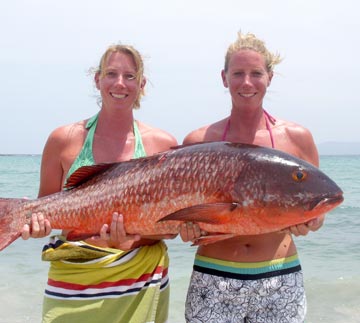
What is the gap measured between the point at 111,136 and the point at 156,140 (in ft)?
1.14

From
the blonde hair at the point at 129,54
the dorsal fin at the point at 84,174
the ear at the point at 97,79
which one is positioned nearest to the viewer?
the dorsal fin at the point at 84,174

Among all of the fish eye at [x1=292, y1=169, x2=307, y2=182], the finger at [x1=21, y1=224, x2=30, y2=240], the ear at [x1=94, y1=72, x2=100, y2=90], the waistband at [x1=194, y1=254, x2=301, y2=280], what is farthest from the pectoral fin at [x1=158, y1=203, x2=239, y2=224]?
the ear at [x1=94, y1=72, x2=100, y2=90]

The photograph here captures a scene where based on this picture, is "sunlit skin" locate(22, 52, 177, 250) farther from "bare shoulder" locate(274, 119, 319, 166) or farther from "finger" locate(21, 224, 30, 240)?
"bare shoulder" locate(274, 119, 319, 166)

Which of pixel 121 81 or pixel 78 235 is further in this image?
pixel 121 81

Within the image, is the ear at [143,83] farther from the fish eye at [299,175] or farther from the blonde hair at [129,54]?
the fish eye at [299,175]

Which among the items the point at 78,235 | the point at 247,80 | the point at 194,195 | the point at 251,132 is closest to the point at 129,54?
the point at 247,80

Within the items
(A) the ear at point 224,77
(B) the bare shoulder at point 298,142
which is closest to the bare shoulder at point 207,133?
(A) the ear at point 224,77

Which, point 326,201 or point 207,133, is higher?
point 207,133

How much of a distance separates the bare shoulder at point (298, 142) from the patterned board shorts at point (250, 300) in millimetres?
914

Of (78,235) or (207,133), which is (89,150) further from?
(207,133)

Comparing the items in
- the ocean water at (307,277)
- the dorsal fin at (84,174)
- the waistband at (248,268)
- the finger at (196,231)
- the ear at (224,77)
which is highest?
the ear at (224,77)

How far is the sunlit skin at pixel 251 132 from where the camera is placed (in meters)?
3.89

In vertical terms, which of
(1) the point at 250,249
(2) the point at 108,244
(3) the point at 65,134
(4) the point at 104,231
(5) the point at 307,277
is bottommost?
(5) the point at 307,277

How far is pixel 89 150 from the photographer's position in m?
4.03
